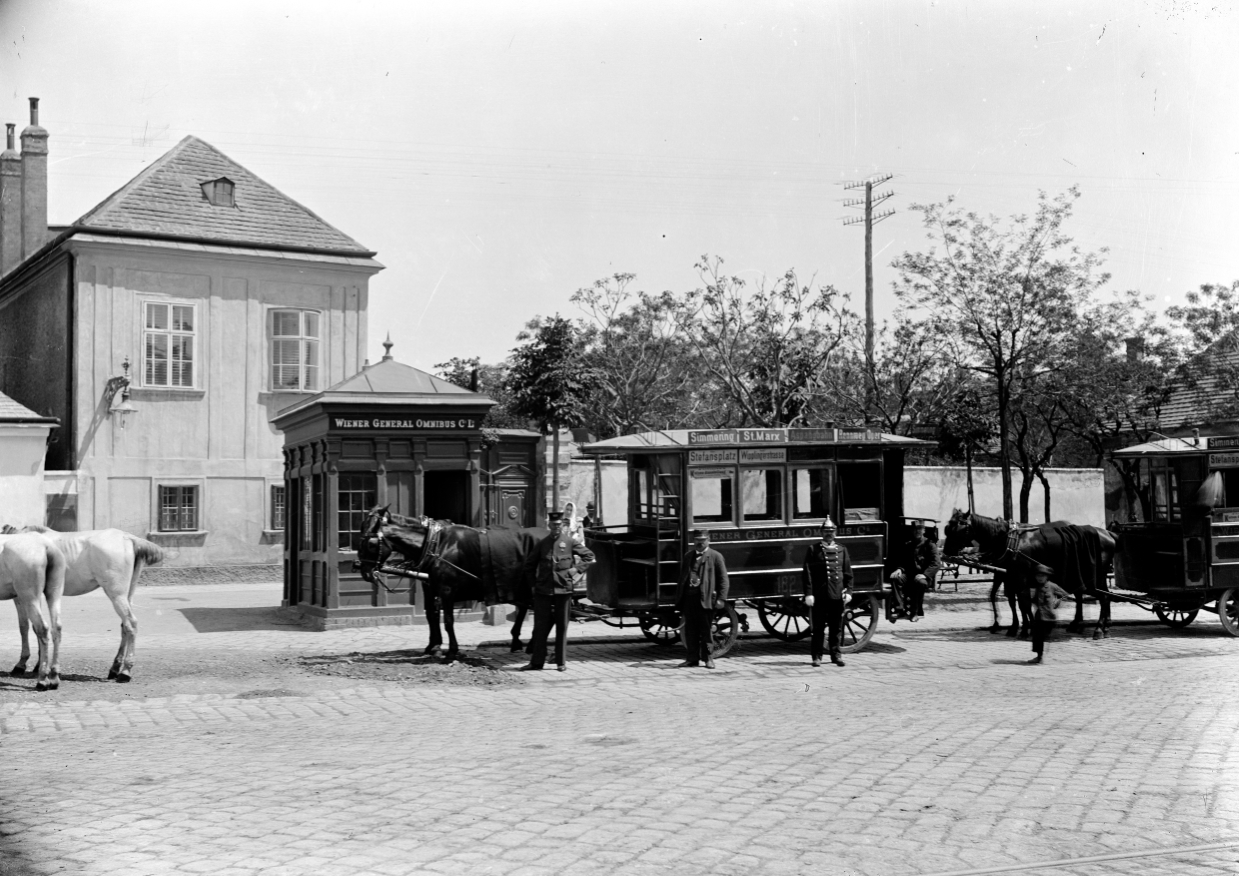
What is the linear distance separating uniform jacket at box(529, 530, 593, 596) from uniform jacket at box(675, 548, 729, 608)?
45.4 inches

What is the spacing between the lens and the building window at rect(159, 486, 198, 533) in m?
29.2

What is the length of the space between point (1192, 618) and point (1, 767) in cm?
1663

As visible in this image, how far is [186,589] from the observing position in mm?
27719

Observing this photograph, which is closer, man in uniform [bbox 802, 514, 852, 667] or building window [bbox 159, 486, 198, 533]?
man in uniform [bbox 802, 514, 852, 667]

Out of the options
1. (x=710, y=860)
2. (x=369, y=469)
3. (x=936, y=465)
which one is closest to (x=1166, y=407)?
(x=936, y=465)

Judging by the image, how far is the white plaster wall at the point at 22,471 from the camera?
1065 inches

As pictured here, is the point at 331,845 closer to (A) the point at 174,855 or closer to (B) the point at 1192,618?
(A) the point at 174,855

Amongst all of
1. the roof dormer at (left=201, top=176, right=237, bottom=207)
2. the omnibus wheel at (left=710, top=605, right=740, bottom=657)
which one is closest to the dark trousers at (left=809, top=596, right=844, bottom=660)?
the omnibus wheel at (left=710, top=605, right=740, bottom=657)

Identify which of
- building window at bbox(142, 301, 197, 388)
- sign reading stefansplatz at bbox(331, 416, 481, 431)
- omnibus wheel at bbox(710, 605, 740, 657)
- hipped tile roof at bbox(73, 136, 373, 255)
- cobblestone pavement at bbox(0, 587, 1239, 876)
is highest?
hipped tile roof at bbox(73, 136, 373, 255)

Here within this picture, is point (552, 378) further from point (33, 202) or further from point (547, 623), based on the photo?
point (547, 623)

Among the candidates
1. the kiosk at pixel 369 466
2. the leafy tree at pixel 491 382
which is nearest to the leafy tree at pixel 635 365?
the leafy tree at pixel 491 382

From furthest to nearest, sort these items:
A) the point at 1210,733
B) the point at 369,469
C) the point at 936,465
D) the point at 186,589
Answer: the point at 936,465
the point at 186,589
the point at 369,469
the point at 1210,733

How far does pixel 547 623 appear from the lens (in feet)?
45.8

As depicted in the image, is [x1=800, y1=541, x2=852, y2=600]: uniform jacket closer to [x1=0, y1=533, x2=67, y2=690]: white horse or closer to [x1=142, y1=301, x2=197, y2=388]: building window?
[x1=0, y1=533, x2=67, y2=690]: white horse
